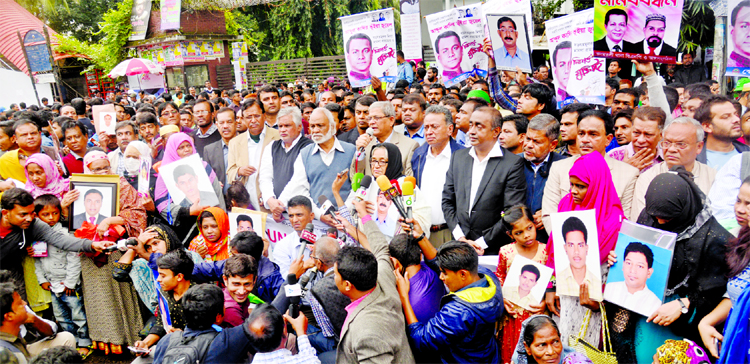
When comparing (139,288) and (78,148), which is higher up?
(78,148)

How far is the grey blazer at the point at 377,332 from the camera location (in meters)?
2.60

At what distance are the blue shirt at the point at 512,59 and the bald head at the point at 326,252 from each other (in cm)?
409

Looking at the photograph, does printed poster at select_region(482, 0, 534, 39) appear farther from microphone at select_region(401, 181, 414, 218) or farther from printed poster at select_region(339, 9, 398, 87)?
microphone at select_region(401, 181, 414, 218)

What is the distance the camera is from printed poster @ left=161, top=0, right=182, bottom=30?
23188 mm

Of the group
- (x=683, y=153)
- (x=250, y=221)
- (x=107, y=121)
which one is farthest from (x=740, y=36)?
(x=107, y=121)

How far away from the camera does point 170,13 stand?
23.4m

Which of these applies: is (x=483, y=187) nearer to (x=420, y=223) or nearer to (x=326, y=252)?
(x=420, y=223)

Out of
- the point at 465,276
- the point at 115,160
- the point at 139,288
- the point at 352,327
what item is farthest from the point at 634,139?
the point at 115,160

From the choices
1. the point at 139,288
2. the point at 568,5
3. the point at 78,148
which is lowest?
the point at 139,288

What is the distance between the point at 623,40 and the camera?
485 cm

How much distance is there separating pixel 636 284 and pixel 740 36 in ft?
10.9

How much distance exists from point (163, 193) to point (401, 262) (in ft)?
9.83

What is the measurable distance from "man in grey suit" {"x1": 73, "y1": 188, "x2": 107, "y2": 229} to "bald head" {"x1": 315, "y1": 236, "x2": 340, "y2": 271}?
7.88 ft

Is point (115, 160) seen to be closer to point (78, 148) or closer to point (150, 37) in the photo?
point (78, 148)
